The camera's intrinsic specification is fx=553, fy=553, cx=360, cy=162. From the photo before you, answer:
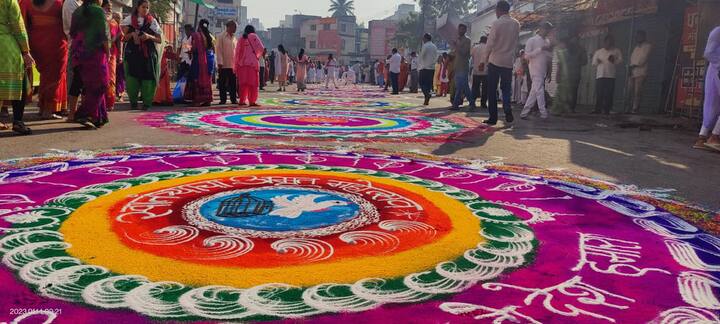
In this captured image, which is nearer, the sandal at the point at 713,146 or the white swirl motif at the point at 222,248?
the white swirl motif at the point at 222,248

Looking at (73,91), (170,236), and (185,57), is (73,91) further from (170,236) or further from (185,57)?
(170,236)

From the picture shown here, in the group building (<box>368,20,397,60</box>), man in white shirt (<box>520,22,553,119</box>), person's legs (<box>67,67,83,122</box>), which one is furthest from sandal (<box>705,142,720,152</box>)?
building (<box>368,20,397,60</box>)

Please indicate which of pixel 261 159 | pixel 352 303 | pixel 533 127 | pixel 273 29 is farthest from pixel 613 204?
pixel 273 29

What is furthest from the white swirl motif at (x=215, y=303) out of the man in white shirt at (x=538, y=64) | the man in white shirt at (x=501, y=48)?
the man in white shirt at (x=538, y=64)

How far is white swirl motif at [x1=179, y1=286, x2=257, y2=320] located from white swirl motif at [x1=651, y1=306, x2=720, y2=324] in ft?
4.04

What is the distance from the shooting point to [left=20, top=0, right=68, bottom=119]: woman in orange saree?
19.6ft

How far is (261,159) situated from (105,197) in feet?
4.77

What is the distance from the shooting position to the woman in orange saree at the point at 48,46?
5.98m

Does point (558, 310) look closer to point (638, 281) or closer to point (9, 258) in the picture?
point (638, 281)

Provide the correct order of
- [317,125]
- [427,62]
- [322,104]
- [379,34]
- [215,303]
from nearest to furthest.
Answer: [215,303], [317,125], [322,104], [427,62], [379,34]

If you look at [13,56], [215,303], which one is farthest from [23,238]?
[13,56]

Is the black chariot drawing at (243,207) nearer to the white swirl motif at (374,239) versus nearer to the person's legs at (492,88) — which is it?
the white swirl motif at (374,239)

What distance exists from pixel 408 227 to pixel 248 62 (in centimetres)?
783

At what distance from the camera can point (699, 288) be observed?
192cm
